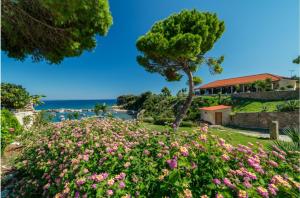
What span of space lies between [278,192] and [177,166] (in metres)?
0.90

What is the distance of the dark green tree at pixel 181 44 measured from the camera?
10.5m

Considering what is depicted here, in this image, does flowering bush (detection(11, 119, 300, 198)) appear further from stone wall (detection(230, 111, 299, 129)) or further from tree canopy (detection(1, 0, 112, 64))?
stone wall (detection(230, 111, 299, 129))

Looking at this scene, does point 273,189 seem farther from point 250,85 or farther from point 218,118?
point 250,85

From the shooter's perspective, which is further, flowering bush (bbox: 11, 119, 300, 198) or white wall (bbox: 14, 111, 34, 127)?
white wall (bbox: 14, 111, 34, 127)

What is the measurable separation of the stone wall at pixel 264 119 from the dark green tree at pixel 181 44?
11.1m

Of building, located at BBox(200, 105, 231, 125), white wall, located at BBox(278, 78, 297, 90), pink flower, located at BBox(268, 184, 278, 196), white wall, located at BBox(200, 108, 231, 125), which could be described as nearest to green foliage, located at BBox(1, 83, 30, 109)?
pink flower, located at BBox(268, 184, 278, 196)

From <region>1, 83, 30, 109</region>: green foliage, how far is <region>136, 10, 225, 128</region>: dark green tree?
7030 millimetres

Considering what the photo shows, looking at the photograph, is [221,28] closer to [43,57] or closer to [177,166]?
[43,57]

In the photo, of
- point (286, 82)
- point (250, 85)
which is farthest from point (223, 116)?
point (286, 82)

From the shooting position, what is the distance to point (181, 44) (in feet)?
33.9

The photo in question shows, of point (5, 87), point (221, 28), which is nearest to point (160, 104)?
point (221, 28)

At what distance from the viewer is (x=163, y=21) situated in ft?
40.5

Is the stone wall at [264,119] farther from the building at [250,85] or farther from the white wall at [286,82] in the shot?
the white wall at [286,82]

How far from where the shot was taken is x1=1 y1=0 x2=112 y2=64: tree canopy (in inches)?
165
